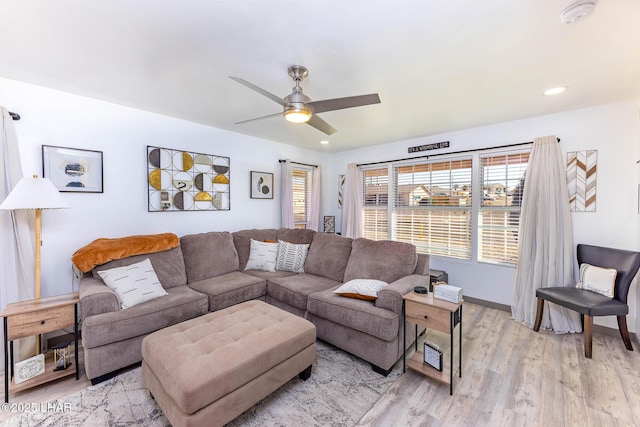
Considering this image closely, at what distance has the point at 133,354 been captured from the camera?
211 cm

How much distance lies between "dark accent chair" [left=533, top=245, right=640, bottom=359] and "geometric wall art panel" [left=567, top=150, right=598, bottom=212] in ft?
1.56

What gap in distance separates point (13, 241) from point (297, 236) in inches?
109

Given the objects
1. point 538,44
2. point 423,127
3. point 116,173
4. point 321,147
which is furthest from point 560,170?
point 116,173

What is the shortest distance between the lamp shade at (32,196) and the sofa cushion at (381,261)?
2688 millimetres

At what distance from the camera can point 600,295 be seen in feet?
8.27

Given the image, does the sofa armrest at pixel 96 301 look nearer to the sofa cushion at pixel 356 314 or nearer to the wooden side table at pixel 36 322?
the wooden side table at pixel 36 322

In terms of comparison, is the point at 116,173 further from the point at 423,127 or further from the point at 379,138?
the point at 423,127

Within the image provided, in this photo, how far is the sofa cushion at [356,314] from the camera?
2049 millimetres

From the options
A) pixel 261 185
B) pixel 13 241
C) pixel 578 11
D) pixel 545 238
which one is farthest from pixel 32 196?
pixel 545 238

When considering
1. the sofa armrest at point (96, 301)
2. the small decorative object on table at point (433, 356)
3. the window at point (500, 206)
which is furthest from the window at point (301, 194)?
the small decorative object on table at point (433, 356)

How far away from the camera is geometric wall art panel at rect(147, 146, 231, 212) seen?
123 inches

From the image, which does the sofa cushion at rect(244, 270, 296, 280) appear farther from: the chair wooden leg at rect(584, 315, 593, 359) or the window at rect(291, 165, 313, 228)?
the chair wooden leg at rect(584, 315, 593, 359)

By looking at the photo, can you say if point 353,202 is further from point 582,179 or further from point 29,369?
point 29,369

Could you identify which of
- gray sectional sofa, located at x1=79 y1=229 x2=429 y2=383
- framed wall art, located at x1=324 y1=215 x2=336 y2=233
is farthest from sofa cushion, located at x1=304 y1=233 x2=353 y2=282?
framed wall art, located at x1=324 y1=215 x2=336 y2=233
